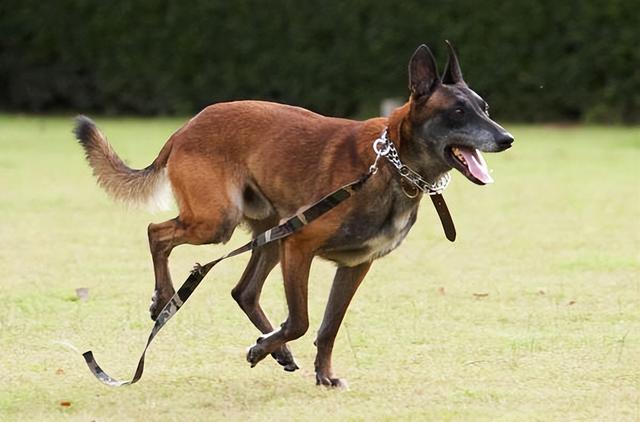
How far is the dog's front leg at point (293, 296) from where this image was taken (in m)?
6.17

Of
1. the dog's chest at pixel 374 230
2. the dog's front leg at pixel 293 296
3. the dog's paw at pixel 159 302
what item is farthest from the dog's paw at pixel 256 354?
the dog's paw at pixel 159 302

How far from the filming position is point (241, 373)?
21.6 ft

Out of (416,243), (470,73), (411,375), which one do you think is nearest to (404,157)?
(411,375)

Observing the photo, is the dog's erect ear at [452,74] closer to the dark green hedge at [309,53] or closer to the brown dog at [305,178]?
the brown dog at [305,178]

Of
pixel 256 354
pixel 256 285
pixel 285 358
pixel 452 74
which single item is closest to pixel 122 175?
pixel 256 285

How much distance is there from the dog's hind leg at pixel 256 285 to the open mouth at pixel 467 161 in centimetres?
135

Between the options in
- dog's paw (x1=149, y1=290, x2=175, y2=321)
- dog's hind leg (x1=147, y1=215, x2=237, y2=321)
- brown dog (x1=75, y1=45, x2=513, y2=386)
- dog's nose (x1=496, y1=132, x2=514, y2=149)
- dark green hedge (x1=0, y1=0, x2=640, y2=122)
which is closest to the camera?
dog's nose (x1=496, y1=132, x2=514, y2=149)

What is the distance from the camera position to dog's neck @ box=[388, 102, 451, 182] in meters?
6.19

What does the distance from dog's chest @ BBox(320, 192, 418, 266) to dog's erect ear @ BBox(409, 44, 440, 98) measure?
0.50m

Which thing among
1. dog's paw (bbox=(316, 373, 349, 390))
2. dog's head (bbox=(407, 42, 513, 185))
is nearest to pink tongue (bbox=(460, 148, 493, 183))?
dog's head (bbox=(407, 42, 513, 185))

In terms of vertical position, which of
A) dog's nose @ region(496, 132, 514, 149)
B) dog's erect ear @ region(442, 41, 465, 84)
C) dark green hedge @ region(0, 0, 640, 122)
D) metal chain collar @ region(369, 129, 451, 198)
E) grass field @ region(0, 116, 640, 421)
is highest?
dog's erect ear @ region(442, 41, 465, 84)

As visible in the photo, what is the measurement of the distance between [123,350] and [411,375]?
1.58 metres

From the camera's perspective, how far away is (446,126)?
609cm

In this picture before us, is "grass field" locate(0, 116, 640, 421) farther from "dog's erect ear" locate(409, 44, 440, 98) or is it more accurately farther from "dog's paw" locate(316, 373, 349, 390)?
"dog's erect ear" locate(409, 44, 440, 98)
